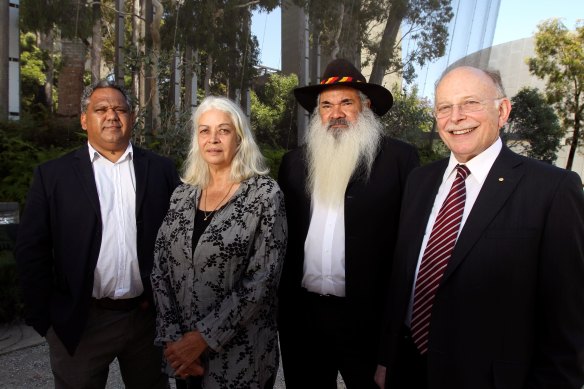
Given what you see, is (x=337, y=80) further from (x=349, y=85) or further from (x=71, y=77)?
(x=71, y=77)

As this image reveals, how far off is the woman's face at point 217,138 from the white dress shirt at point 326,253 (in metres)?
0.57

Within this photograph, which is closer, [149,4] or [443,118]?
[443,118]

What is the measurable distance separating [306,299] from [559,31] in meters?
25.2

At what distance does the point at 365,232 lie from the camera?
8.00 ft

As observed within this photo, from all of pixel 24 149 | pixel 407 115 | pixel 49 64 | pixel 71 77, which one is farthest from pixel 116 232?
pixel 407 115

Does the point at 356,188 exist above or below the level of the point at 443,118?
below

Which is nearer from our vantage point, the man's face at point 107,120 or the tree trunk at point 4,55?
the man's face at point 107,120

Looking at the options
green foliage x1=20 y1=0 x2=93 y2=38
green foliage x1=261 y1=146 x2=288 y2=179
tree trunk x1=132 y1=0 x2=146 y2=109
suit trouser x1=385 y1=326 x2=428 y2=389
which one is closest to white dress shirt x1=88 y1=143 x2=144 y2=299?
suit trouser x1=385 y1=326 x2=428 y2=389

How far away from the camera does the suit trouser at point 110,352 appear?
7.73 ft

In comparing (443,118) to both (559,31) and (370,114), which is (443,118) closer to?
(370,114)

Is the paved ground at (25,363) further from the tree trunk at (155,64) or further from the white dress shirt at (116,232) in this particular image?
the tree trunk at (155,64)

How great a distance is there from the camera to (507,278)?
1641mm

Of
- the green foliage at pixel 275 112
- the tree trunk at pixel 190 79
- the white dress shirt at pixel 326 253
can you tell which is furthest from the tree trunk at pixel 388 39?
the white dress shirt at pixel 326 253

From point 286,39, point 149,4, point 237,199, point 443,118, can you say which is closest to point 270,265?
point 237,199
